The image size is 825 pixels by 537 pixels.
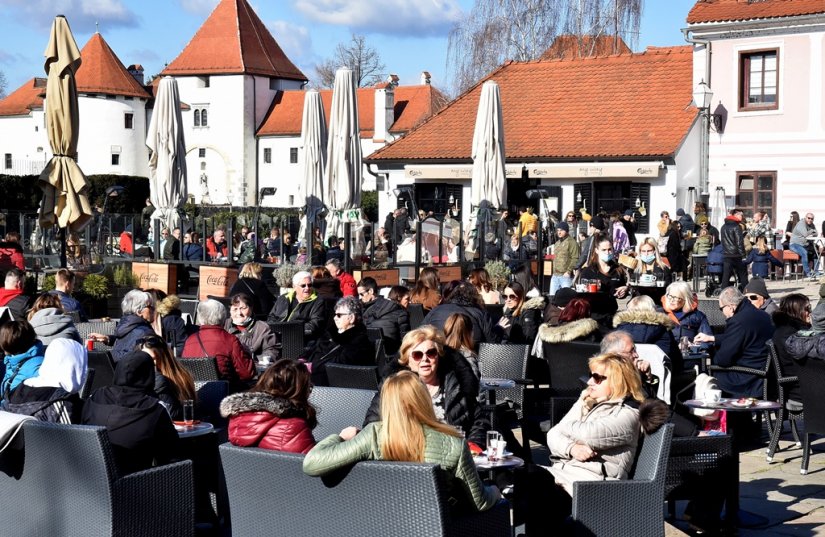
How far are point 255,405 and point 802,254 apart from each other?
23108mm

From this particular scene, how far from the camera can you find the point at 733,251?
22.1m

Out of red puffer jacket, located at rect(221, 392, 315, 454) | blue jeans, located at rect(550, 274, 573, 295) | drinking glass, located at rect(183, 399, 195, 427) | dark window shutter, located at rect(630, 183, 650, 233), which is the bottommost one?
drinking glass, located at rect(183, 399, 195, 427)

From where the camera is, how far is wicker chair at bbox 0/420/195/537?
542 cm

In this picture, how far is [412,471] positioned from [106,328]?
7.08 m

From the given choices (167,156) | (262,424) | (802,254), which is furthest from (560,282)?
(262,424)

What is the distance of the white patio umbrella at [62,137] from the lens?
15.1 meters

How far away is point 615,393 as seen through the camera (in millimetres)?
6473

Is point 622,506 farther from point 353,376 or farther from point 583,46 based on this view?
point 583,46

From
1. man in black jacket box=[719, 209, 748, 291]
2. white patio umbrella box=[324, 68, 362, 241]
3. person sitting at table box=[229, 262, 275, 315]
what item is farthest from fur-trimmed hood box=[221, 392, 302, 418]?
man in black jacket box=[719, 209, 748, 291]

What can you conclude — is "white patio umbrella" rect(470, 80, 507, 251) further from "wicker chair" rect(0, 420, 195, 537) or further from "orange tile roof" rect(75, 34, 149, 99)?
"orange tile roof" rect(75, 34, 149, 99)

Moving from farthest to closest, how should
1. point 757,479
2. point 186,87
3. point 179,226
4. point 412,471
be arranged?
point 186,87 → point 179,226 → point 757,479 → point 412,471

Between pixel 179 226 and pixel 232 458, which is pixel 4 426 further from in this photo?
pixel 179 226

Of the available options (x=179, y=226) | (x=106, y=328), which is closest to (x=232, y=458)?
(x=106, y=328)

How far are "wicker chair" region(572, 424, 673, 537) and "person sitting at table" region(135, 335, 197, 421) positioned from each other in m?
2.64
